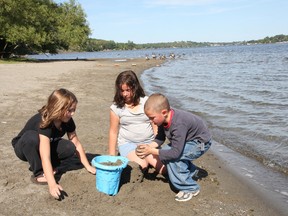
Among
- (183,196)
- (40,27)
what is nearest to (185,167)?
(183,196)

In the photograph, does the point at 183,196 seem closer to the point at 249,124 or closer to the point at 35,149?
the point at 35,149

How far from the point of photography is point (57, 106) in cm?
363

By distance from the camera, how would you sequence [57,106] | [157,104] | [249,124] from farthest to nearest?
[249,124] → [57,106] → [157,104]

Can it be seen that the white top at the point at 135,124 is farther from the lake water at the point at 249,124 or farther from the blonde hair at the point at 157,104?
the lake water at the point at 249,124

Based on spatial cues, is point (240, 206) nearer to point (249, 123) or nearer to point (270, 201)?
point (270, 201)

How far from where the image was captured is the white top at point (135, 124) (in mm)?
4500

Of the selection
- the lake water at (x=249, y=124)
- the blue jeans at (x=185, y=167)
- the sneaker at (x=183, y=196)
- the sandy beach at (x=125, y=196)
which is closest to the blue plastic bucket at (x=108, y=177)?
the sandy beach at (x=125, y=196)

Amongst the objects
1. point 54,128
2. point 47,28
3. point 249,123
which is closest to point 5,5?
point 47,28

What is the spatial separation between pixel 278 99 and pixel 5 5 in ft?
91.5

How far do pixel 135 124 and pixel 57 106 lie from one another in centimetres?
124

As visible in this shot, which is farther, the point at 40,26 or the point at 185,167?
the point at 40,26

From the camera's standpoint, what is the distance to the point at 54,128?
384 centimetres

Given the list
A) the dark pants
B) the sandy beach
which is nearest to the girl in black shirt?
the dark pants

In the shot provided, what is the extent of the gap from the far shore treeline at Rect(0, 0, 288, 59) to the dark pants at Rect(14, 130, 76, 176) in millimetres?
30072
